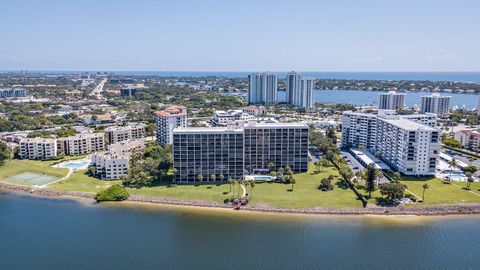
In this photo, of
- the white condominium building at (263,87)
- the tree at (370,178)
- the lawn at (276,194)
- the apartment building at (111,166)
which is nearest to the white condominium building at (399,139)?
the tree at (370,178)

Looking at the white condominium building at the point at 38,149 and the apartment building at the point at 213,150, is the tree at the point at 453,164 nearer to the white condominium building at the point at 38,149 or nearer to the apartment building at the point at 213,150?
the apartment building at the point at 213,150

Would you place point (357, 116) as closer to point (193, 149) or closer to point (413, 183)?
point (413, 183)

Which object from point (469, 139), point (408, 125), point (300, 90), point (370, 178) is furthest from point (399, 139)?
point (300, 90)

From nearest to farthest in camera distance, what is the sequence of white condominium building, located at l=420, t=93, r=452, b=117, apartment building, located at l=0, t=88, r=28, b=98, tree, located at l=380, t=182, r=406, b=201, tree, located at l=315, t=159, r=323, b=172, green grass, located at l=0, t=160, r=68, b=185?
tree, located at l=380, t=182, r=406, b=201 < tree, located at l=315, t=159, r=323, b=172 < green grass, located at l=0, t=160, r=68, b=185 < white condominium building, located at l=420, t=93, r=452, b=117 < apartment building, located at l=0, t=88, r=28, b=98

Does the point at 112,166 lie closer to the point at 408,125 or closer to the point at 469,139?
the point at 408,125

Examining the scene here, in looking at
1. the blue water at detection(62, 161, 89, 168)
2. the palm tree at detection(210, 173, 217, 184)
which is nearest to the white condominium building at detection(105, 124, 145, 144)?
the blue water at detection(62, 161, 89, 168)

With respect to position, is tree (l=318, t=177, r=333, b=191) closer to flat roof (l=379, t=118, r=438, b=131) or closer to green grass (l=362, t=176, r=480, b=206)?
green grass (l=362, t=176, r=480, b=206)

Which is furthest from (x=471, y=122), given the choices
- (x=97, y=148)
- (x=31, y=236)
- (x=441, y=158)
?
(x=31, y=236)
